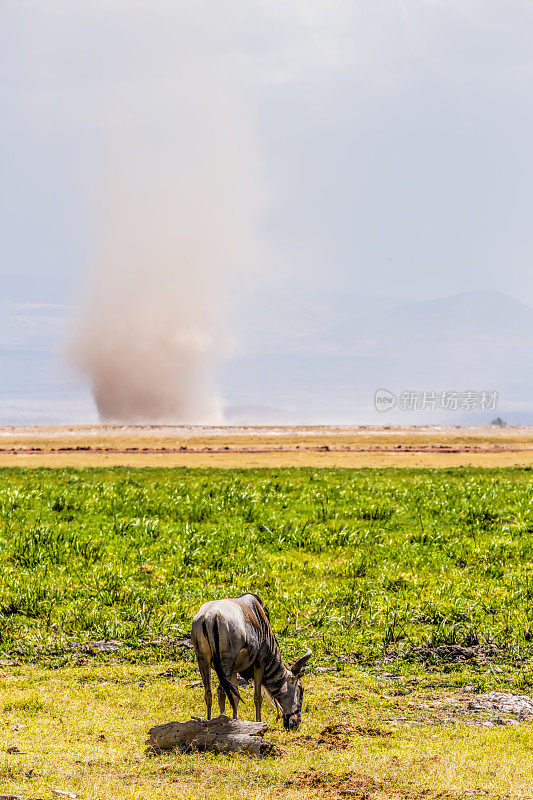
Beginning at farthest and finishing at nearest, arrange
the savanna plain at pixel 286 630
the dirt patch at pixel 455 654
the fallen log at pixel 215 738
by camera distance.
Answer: the dirt patch at pixel 455 654, the fallen log at pixel 215 738, the savanna plain at pixel 286 630

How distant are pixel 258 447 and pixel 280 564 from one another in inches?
2002

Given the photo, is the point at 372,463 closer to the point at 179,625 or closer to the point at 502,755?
the point at 179,625

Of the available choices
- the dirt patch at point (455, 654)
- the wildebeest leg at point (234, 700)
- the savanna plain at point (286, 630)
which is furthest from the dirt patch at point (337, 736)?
the dirt patch at point (455, 654)

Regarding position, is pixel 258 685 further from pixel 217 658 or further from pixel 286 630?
pixel 286 630

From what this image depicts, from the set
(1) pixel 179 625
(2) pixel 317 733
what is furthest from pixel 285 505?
(2) pixel 317 733

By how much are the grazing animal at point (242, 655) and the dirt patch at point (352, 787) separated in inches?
54.3

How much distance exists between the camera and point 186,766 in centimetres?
826

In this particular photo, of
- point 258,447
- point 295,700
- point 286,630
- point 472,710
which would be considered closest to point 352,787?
point 295,700

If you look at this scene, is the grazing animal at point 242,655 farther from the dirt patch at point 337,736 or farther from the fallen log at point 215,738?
the dirt patch at point 337,736

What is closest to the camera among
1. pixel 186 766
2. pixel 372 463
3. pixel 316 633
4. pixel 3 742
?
pixel 186 766

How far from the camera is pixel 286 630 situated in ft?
47.0

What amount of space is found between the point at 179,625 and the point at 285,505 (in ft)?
34.0

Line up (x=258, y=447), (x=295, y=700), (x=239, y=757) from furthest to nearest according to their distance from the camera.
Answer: (x=258, y=447) < (x=295, y=700) < (x=239, y=757)

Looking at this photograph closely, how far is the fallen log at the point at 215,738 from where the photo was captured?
859 cm
